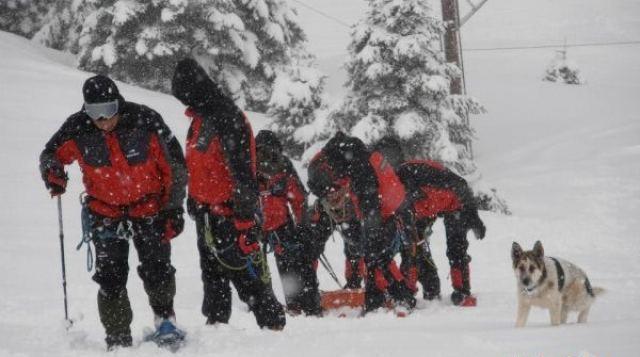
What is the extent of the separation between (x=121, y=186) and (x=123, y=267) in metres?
0.58

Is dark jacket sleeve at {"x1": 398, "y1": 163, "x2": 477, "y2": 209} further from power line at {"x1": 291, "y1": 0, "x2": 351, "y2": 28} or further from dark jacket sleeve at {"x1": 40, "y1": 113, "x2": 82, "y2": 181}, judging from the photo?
power line at {"x1": 291, "y1": 0, "x2": 351, "y2": 28}

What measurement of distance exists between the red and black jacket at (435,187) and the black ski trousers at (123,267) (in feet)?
11.9

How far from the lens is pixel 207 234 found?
4777 millimetres

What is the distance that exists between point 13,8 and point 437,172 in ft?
83.4

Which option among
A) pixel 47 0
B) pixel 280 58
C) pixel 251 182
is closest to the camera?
pixel 251 182

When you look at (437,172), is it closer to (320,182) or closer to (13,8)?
(320,182)

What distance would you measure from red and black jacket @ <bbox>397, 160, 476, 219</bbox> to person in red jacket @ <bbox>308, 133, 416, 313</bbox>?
73cm

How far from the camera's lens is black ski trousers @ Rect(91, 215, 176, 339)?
4363 millimetres

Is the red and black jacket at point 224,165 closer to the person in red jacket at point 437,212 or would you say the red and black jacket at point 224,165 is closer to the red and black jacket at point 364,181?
the red and black jacket at point 364,181

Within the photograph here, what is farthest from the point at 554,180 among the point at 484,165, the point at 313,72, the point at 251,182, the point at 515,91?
the point at 251,182

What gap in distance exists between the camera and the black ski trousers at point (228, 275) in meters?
4.80

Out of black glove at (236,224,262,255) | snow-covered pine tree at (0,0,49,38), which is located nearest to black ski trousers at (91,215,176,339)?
black glove at (236,224,262,255)

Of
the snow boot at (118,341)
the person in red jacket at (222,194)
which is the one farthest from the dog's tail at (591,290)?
the snow boot at (118,341)

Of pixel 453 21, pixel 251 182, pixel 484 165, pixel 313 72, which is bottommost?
pixel 251 182
